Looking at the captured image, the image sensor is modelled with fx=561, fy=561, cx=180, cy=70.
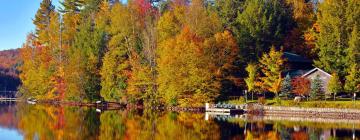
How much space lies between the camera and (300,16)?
7700cm

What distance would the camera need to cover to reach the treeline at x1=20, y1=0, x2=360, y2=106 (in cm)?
6131

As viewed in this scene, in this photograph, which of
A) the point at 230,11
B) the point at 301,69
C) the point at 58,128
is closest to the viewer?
the point at 58,128

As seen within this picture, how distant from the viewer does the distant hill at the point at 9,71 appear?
419 feet

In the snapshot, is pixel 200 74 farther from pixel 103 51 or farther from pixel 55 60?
pixel 55 60

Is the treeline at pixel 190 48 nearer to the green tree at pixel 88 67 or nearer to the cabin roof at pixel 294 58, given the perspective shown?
the green tree at pixel 88 67

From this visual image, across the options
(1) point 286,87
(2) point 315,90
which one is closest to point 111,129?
(1) point 286,87

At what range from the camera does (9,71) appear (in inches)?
5335

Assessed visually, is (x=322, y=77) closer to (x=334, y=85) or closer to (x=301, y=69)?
(x=334, y=85)

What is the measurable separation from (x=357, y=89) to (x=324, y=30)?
31.4ft

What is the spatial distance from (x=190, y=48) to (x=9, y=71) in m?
85.4

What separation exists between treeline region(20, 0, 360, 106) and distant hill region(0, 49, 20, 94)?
40930 millimetres

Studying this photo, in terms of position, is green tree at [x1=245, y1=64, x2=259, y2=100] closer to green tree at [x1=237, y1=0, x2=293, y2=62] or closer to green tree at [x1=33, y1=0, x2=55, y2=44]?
green tree at [x1=237, y1=0, x2=293, y2=62]

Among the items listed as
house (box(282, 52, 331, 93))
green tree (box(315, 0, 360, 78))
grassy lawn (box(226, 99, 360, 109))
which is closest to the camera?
grassy lawn (box(226, 99, 360, 109))

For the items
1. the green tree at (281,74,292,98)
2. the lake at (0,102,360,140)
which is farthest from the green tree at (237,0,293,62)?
the lake at (0,102,360,140)
